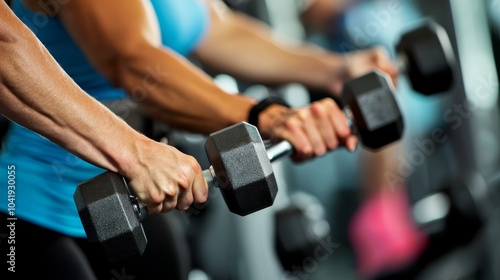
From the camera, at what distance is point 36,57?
84 cm

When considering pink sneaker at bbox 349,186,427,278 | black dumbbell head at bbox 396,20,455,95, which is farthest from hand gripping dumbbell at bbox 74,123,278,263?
pink sneaker at bbox 349,186,427,278

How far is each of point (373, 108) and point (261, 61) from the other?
0.43m

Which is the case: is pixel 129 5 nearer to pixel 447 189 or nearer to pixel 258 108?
pixel 258 108

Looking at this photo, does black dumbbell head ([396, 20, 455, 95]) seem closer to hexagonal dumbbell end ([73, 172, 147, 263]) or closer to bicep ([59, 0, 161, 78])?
bicep ([59, 0, 161, 78])

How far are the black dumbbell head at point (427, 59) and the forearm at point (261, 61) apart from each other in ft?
0.54

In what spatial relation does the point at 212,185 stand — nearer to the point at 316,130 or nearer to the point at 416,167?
the point at 316,130

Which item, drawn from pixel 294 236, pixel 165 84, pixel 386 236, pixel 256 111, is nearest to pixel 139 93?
pixel 165 84

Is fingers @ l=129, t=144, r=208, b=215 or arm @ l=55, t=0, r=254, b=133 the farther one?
arm @ l=55, t=0, r=254, b=133

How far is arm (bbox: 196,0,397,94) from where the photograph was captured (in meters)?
1.64

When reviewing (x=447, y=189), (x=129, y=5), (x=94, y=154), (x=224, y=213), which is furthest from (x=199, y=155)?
(x=94, y=154)

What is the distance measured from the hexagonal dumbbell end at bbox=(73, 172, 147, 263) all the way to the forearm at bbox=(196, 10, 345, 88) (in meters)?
0.75

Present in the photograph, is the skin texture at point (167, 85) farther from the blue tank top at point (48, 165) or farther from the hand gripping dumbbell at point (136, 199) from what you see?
the hand gripping dumbbell at point (136, 199)

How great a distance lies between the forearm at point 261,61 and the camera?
1.64 m

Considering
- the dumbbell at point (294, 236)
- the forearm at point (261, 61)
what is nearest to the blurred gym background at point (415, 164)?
the dumbbell at point (294, 236)
